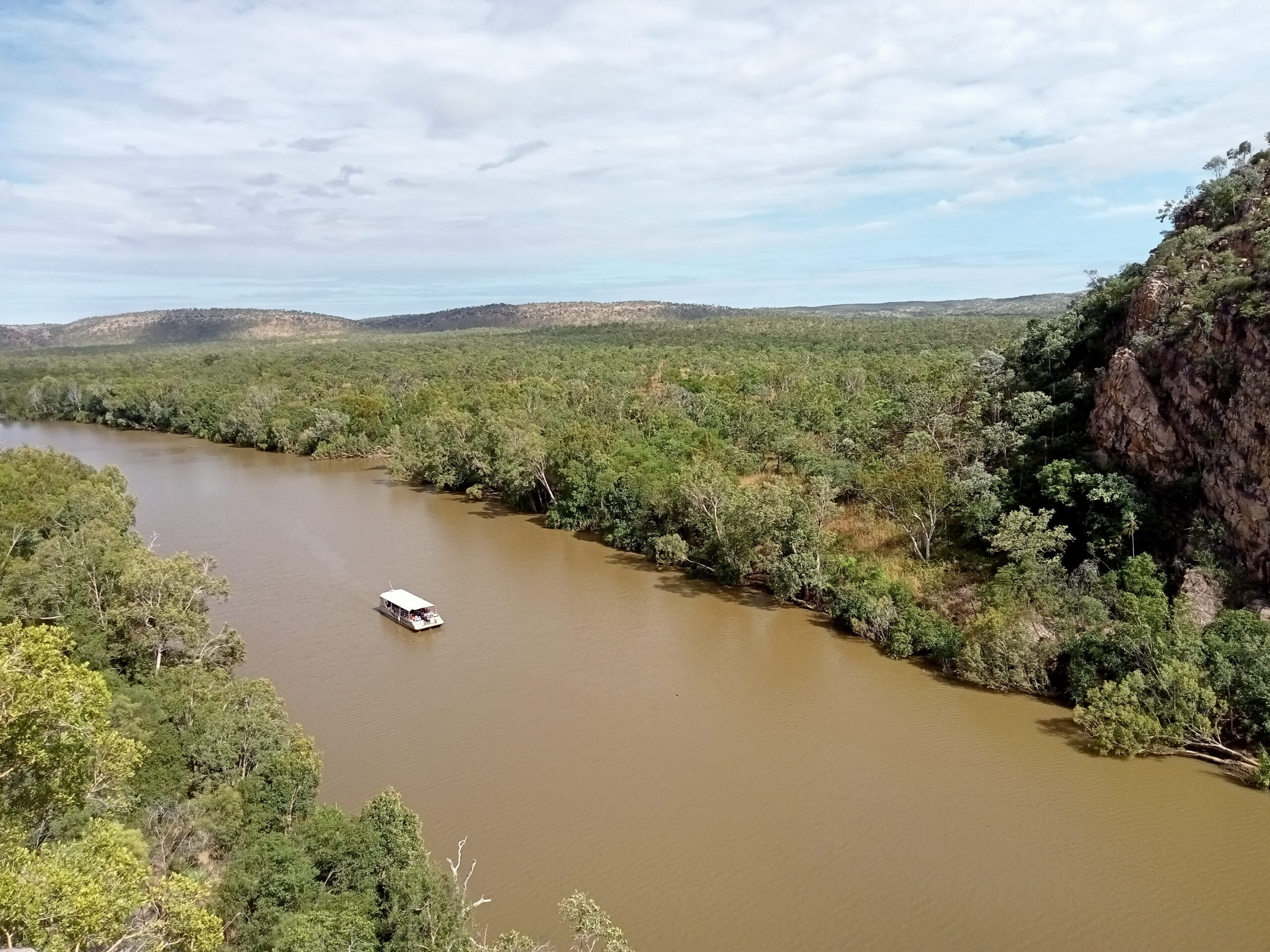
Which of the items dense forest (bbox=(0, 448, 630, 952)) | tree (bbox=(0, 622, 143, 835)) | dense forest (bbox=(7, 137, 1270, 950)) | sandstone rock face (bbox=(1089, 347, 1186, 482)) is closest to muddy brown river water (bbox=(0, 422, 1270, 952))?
dense forest (bbox=(7, 137, 1270, 950))

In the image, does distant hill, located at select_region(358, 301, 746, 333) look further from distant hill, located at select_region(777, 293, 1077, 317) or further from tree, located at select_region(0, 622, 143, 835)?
tree, located at select_region(0, 622, 143, 835)

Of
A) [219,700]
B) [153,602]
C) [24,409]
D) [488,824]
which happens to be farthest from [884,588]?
[24,409]

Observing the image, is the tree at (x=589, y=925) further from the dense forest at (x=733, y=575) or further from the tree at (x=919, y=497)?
the tree at (x=919, y=497)

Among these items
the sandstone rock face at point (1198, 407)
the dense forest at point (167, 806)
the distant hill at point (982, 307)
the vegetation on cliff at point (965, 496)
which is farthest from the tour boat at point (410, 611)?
the distant hill at point (982, 307)

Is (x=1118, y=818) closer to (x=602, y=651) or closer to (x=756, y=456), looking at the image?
(x=602, y=651)

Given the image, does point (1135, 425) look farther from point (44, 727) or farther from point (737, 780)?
point (44, 727)

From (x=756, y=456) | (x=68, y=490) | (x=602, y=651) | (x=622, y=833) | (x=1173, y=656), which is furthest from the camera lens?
(x=756, y=456)
